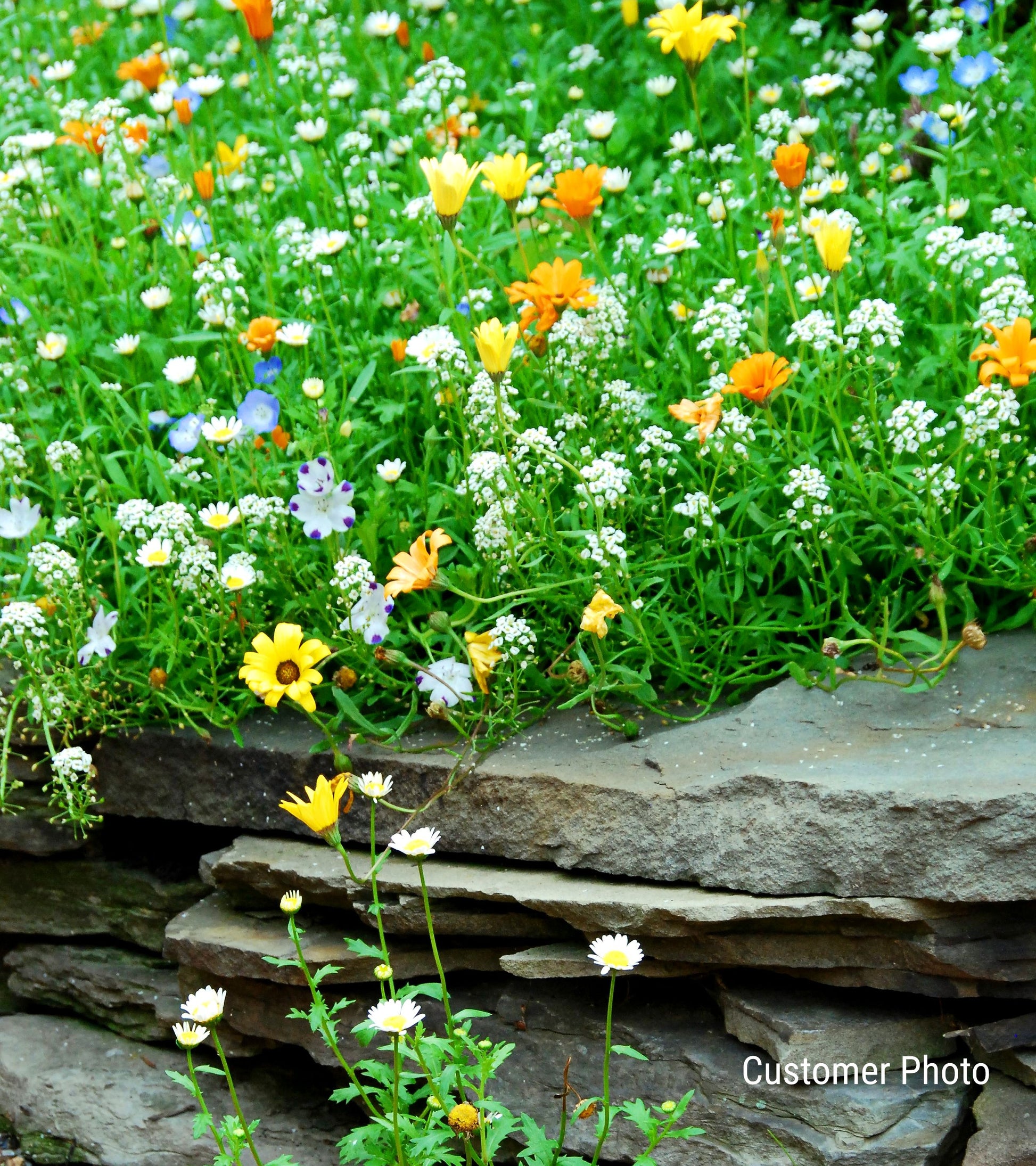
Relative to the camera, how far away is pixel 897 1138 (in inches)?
90.1

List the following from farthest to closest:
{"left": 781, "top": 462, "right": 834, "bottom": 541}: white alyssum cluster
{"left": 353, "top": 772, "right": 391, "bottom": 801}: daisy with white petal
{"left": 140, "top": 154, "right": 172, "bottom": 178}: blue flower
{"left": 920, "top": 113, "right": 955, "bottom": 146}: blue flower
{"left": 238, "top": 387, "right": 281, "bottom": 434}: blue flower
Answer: {"left": 140, "top": 154, "right": 172, "bottom": 178}: blue flower, {"left": 920, "top": 113, "right": 955, "bottom": 146}: blue flower, {"left": 238, "top": 387, "right": 281, "bottom": 434}: blue flower, {"left": 781, "top": 462, "right": 834, "bottom": 541}: white alyssum cluster, {"left": 353, "top": 772, "right": 391, "bottom": 801}: daisy with white petal

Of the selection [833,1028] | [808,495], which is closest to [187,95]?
[808,495]

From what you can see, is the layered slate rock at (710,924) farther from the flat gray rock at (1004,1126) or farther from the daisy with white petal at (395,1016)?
the daisy with white petal at (395,1016)

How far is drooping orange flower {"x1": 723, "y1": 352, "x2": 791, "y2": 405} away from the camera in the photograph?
91.0 inches

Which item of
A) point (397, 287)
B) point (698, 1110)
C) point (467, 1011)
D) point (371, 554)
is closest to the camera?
point (467, 1011)

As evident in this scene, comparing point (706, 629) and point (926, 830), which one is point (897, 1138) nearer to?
point (926, 830)

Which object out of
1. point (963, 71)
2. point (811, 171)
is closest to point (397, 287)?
point (811, 171)

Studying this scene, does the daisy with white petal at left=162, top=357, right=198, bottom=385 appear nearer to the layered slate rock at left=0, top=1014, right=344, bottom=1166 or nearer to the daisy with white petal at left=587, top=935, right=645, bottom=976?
the layered slate rock at left=0, top=1014, right=344, bottom=1166

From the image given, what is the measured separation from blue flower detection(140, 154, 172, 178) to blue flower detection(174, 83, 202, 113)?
19 cm

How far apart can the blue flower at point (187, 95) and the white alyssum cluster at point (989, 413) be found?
7.33 feet

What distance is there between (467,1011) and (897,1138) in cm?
83

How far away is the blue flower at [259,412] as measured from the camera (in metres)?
2.90

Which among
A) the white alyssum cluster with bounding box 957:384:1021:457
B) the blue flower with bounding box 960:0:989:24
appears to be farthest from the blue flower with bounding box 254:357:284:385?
the blue flower with bounding box 960:0:989:24

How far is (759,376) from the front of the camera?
7.64ft
